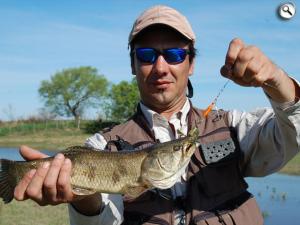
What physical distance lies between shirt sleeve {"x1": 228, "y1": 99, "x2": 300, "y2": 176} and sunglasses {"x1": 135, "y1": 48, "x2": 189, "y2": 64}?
0.64 meters

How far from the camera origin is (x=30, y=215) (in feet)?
42.0

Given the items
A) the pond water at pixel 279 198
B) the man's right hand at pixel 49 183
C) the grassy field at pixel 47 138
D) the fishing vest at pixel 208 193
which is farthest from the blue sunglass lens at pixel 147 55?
the grassy field at pixel 47 138

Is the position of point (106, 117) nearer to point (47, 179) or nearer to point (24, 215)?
point (24, 215)

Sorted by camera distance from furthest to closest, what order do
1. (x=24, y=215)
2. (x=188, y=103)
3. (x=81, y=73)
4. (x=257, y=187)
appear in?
(x=81, y=73) < (x=257, y=187) < (x=24, y=215) < (x=188, y=103)

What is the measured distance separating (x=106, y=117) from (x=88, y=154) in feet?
251

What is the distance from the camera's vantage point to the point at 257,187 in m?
20.8

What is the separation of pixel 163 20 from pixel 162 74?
449 mm

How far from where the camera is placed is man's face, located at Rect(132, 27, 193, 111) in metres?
4.17

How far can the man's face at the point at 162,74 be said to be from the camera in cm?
417

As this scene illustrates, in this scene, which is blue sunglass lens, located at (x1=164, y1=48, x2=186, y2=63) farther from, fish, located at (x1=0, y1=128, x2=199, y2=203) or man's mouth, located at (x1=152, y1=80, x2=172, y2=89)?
fish, located at (x1=0, y1=128, x2=199, y2=203)

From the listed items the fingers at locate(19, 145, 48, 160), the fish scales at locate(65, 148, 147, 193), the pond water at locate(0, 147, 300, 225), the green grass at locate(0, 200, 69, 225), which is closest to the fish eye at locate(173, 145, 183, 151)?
the fish scales at locate(65, 148, 147, 193)

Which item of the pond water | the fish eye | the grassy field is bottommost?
the grassy field

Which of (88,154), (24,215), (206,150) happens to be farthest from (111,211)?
(24,215)

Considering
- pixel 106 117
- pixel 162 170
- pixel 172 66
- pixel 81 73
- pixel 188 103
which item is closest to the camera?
pixel 162 170
